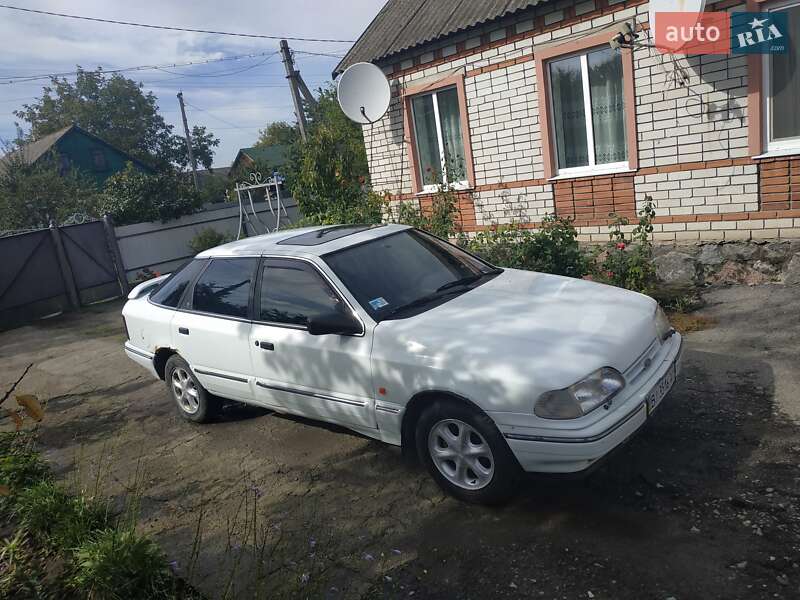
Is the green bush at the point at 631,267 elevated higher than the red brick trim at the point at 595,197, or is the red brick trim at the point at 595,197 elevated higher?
the red brick trim at the point at 595,197

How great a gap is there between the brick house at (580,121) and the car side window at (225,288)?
5270mm

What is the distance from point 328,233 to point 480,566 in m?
2.83

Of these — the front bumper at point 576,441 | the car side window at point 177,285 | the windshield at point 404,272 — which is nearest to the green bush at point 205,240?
the car side window at point 177,285

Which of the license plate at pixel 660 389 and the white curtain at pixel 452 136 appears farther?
the white curtain at pixel 452 136

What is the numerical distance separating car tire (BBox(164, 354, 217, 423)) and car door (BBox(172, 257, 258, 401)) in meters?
0.18

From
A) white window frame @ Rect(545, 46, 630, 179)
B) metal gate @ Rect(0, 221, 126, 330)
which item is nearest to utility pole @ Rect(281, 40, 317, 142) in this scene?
metal gate @ Rect(0, 221, 126, 330)

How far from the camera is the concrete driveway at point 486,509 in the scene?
2873 millimetres

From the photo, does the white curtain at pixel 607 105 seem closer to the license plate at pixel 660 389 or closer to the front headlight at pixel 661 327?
the front headlight at pixel 661 327

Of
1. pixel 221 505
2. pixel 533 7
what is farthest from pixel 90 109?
pixel 221 505

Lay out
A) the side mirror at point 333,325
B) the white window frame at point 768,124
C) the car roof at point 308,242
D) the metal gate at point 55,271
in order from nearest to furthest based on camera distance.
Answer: the side mirror at point 333,325, the car roof at point 308,242, the white window frame at point 768,124, the metal gate at point 55,271

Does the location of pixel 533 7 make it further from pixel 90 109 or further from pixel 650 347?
pixel 90 109

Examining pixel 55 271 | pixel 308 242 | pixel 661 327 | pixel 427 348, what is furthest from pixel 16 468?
pixel 55 271

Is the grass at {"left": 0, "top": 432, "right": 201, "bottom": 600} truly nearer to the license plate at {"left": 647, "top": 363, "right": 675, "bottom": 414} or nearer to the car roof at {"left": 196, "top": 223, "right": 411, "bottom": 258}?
the car roof at {"left": 196, "top": 223, "right": 411, "bottom": 258}

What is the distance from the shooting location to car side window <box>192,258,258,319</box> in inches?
184
